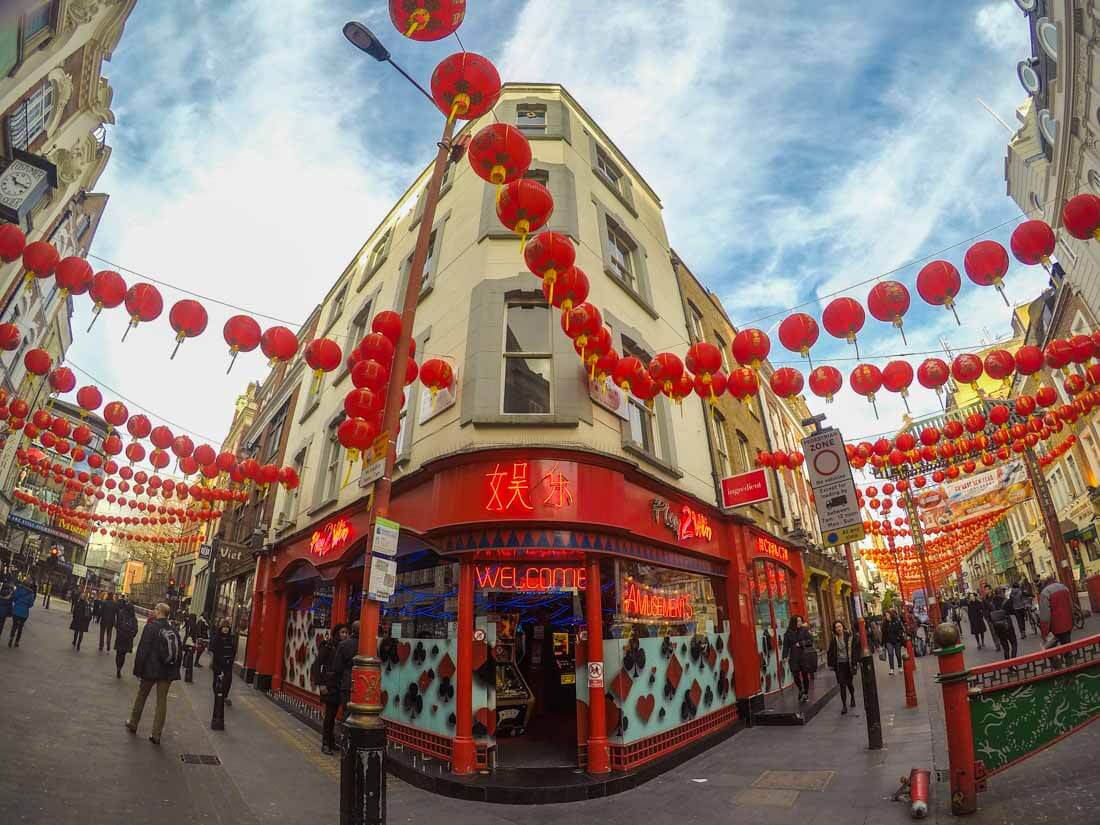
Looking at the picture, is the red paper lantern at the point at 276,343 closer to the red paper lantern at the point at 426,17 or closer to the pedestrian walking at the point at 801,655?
the red paper lantern at the point at 426,17

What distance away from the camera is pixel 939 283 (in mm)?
7824

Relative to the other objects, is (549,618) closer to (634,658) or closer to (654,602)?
(654,602)

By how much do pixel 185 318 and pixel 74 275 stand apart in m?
1.46

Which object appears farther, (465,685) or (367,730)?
(465,685)

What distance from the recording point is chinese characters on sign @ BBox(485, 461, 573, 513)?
8516 mm

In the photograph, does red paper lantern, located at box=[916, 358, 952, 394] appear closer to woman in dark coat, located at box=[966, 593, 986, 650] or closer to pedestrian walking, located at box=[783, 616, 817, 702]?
pedestrian walking, located at box=[783, 616, 817, 702]

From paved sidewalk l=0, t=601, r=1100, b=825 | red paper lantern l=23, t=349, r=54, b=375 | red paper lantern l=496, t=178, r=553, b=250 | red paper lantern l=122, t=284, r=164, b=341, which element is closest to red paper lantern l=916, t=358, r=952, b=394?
paved sidewalk l=0, t=601, r=1100, b=825

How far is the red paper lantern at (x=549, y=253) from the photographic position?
7793 millimetres

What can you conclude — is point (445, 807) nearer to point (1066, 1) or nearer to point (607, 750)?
point (607, 750)

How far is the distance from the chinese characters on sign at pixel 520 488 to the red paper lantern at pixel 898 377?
7049mm

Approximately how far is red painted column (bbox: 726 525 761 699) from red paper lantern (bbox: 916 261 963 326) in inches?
294

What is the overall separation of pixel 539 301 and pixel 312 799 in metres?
8.87

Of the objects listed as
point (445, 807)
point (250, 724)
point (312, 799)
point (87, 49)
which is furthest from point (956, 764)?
point (87, 49)

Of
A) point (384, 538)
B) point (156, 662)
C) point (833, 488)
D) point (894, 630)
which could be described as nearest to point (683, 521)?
point (833, 488)
